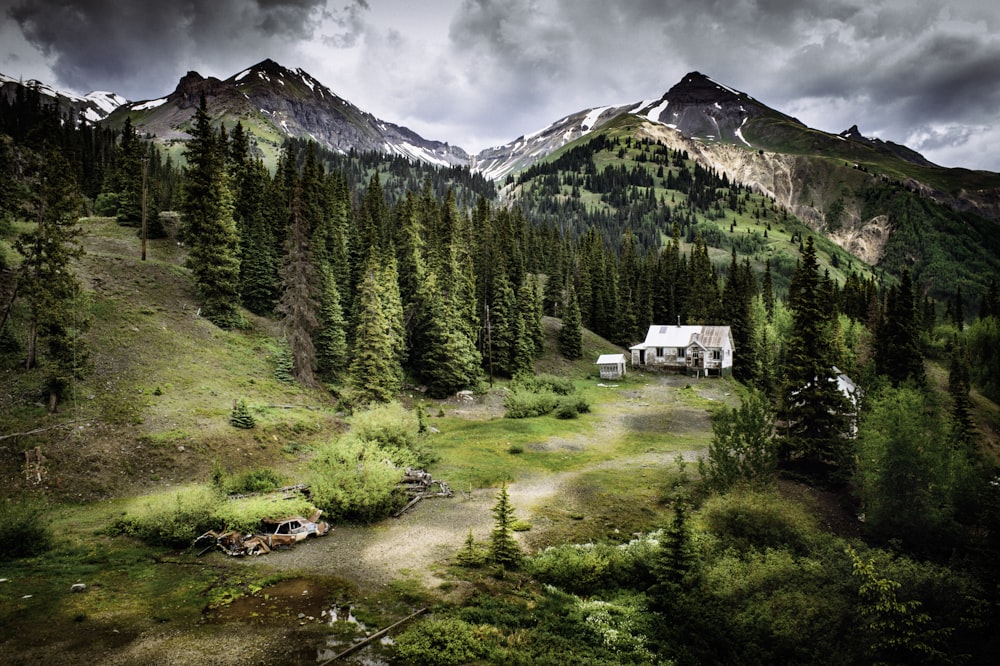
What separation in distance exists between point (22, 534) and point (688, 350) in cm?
7385

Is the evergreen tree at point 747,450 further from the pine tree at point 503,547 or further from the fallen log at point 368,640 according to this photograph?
the fallen log at point 368,640

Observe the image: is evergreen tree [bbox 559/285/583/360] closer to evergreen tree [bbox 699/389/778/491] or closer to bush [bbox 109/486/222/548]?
evergreen tree [bbox 699/389/778/491]

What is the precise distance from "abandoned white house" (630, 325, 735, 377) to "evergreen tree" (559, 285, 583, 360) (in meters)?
9.50

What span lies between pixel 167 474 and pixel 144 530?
7303 millimetres

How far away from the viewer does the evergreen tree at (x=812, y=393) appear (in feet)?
92.0

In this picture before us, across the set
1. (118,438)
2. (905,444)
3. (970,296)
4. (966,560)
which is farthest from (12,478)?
(970,296)

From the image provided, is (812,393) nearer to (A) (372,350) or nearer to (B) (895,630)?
(B) (895,630)

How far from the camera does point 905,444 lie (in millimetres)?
19609

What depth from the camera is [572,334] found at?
253 feet

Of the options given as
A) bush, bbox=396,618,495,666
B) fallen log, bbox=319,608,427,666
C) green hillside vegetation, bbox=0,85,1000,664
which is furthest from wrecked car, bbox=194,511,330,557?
bush, bbox=396,618,495,666

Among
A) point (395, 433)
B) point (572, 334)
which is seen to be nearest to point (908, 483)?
point (395, 433)

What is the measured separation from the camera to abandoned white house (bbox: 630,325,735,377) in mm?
72938

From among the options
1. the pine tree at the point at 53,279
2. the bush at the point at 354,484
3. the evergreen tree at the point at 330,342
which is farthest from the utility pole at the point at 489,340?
the pine tree at the point at 53,279

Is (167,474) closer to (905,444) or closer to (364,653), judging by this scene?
(364,653)
